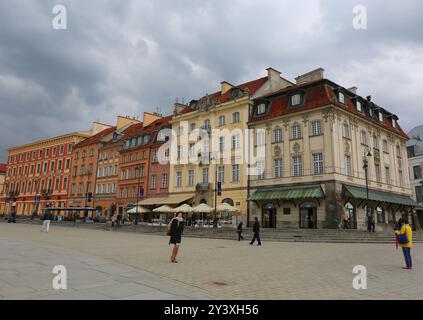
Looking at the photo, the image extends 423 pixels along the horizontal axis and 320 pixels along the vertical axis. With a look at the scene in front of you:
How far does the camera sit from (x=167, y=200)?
4453 cm

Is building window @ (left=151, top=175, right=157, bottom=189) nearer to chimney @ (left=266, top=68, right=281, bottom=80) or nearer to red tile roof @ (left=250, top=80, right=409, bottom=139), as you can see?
red tile roof @ (left=250, top=80, right=409, bottom=139)

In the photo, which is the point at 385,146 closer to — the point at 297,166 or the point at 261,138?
the point at 297,166

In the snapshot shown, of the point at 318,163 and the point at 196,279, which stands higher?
the point at 318,163

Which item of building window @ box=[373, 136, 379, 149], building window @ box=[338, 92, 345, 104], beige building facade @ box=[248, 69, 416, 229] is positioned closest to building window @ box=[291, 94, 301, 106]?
beige building facade @ box=[248, 69, 416, 229]

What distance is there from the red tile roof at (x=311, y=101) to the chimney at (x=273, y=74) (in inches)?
A: 196

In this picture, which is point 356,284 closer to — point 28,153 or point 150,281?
point 150,281

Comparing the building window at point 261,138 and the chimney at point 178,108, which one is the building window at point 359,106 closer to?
the building window at point 261,138

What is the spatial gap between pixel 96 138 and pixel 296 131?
40.0 metres

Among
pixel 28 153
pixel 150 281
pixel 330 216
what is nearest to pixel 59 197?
pixel 28 153

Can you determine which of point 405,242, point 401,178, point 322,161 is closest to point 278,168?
point 322,161

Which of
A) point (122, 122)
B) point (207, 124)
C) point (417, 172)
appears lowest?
point (417, 172)
